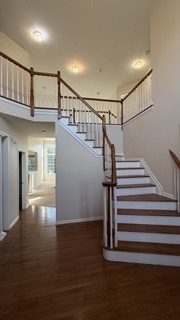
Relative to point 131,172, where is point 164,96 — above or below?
above

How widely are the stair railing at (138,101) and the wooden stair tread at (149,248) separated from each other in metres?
3.13

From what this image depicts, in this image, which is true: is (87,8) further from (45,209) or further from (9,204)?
(45,209)

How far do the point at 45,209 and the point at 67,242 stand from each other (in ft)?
10.2

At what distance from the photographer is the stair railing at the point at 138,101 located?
16.7 ft

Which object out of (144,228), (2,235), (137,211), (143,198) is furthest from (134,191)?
(2,235)

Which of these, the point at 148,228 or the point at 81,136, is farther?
the point at 81,136

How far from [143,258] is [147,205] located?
1.02 meters

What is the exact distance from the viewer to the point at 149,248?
2.86m

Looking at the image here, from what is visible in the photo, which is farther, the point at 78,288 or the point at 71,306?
the point at 78,288

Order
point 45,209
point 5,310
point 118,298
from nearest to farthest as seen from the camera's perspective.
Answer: point 5,310 → point 118,298 → point 45,209

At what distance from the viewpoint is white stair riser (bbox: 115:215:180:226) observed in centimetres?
327

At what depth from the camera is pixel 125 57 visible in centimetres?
687

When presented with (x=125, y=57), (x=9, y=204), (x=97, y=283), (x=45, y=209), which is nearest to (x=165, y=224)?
(x=97, y=283)

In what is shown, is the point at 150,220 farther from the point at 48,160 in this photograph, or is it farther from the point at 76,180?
the point at 48,160
